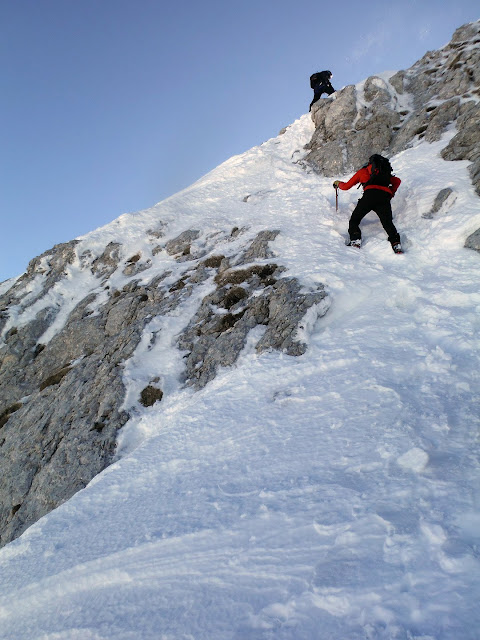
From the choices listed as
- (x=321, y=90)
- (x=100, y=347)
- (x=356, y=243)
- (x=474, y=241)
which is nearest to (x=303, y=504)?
(x=474, y=241)

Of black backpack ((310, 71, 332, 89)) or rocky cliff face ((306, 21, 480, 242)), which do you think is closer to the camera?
rocky cliff face ((306, 21, 480, 242))

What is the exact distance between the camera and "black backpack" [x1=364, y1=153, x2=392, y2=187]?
36.3 feet

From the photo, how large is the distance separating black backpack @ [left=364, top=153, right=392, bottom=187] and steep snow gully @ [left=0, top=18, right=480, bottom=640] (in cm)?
159

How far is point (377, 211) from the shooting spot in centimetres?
1102

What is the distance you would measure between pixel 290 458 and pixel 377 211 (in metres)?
9.26

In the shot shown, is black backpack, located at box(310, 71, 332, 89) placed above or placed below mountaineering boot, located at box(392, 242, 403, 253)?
above

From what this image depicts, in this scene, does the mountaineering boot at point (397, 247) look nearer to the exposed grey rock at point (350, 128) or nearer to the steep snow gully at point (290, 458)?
the steep snow gully at point (290, 458)

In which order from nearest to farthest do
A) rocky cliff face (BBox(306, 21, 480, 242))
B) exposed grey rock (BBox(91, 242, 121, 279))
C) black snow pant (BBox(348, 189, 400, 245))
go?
black snow pant (BBox(348, 189, 400, 245)) → exposed grey rock (BBox(91, 242, 121, 279)) → rocky cliff face (BBox(306, 21, 480, 242))

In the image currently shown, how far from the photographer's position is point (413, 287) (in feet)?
27.2

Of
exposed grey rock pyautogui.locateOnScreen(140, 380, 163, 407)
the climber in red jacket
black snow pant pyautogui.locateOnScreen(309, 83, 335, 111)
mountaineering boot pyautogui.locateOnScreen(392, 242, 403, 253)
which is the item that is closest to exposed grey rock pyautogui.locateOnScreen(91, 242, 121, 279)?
exposed grey rock pyautogui.locateOnScreen(140, 380, 163, 407)

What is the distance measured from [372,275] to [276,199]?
32.9ft

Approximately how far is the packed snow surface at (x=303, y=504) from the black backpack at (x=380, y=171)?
3725 millimetres

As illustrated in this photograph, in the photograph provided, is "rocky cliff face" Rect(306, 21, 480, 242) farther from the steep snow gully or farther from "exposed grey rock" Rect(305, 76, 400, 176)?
the steep snow gully

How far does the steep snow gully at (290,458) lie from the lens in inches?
105
